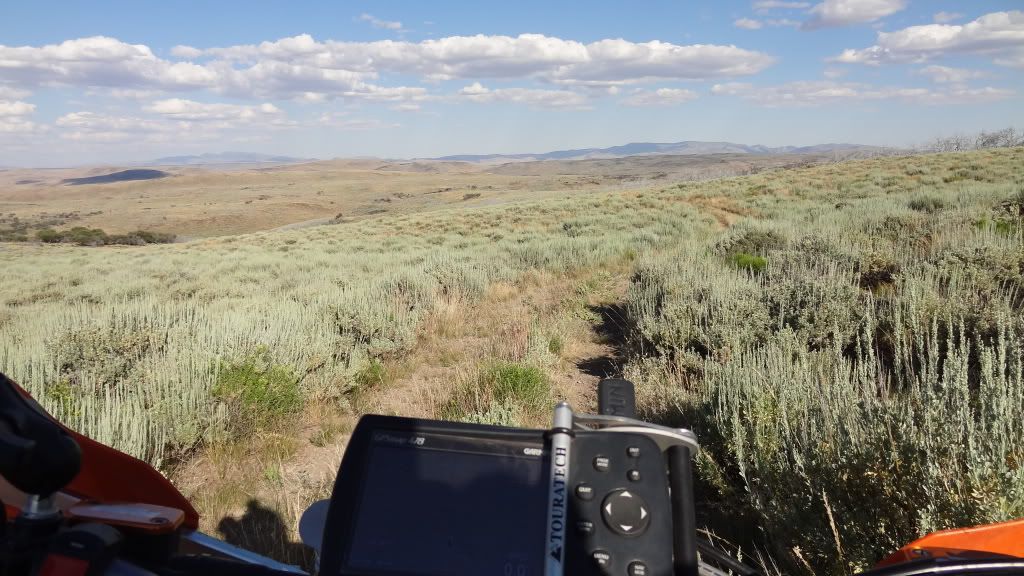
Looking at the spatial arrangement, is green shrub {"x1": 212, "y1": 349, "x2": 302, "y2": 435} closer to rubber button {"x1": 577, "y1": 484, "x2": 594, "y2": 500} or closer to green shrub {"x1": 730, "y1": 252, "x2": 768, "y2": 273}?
rubber button {"x1": 577, "y1": 484, "x2": 594, "y2": 500}

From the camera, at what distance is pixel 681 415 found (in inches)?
165

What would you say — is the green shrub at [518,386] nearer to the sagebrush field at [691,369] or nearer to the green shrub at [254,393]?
the sagebrush field at [691,369]

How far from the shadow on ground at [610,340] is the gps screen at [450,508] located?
4.51m

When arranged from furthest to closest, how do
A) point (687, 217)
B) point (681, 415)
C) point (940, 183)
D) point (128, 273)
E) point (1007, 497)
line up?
point (940, 183) → point (687, 217) → point (128, 273) → point (681, 415) → point (1007, 497)

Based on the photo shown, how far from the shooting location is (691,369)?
17.9ft

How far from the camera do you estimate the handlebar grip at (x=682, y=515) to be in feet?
3.46

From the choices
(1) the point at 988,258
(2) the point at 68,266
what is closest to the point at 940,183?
(1) the point at 988,258

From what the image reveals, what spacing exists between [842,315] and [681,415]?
1.98m

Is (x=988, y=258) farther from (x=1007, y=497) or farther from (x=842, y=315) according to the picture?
(x=1007, y=497)

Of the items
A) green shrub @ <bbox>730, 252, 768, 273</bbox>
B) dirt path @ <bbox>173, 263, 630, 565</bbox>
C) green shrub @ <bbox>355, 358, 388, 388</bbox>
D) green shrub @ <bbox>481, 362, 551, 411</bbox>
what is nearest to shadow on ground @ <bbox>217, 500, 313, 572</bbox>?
dirt path @ <bbox>173, 263, 630, 565</bbox>

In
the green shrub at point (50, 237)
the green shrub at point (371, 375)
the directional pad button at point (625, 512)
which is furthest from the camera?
the green shrub at point (50, 237)

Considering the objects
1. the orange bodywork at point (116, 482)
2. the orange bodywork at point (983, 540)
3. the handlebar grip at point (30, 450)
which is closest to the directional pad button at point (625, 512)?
the orange bodywork at point (983, 540)

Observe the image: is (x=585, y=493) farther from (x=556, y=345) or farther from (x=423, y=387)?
(x=556, y=345)

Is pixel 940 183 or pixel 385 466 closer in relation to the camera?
pixel 385 466
